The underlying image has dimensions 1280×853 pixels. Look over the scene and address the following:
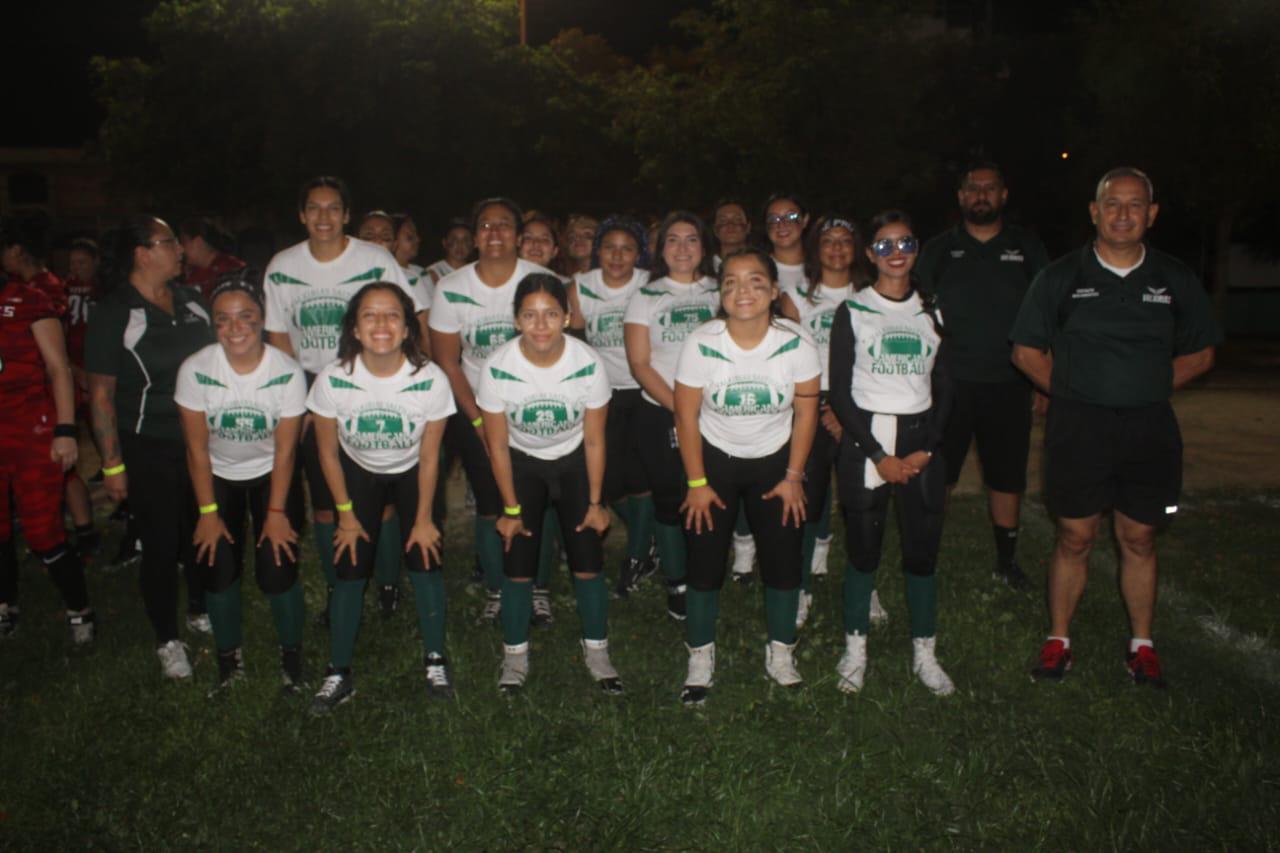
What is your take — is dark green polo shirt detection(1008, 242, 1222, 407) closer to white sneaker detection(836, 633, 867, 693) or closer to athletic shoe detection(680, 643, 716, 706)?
white sneaker detection(836, 633, 867, 693)

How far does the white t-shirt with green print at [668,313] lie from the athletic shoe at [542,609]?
4.96 ft

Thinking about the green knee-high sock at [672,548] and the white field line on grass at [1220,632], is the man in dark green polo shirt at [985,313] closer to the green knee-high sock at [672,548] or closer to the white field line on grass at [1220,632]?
the white field line on grass at [1220,632]

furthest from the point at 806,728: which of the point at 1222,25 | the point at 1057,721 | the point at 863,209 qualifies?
the point at 863,209

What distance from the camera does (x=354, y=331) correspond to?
470 centimetres

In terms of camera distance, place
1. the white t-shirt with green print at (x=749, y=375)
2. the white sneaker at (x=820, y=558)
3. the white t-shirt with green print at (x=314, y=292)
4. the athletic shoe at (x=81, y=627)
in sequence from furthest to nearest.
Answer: the white sneaker at (x=820, y=558) < the athletic shoe at (x=81, y=627) < the white t-shirt with green print at (x=314, y=292) < the white t-shirt with green print at (x=749, y=375)

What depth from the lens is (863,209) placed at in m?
24.9

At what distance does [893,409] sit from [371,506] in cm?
250

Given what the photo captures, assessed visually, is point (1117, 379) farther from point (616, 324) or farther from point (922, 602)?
point (616, 324)

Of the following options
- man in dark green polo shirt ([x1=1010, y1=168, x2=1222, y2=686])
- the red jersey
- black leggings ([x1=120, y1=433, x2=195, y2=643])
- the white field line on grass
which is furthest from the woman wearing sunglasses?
the red jersey

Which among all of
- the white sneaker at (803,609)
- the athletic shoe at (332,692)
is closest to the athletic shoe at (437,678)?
the athletic shoe at (332,692)

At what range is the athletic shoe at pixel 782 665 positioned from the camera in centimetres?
489

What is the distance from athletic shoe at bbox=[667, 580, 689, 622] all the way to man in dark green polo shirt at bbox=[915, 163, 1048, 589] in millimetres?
1823

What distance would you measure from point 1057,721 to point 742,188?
22794 mm

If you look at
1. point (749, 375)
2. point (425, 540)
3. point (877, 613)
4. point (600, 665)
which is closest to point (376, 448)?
point (425, 540)
